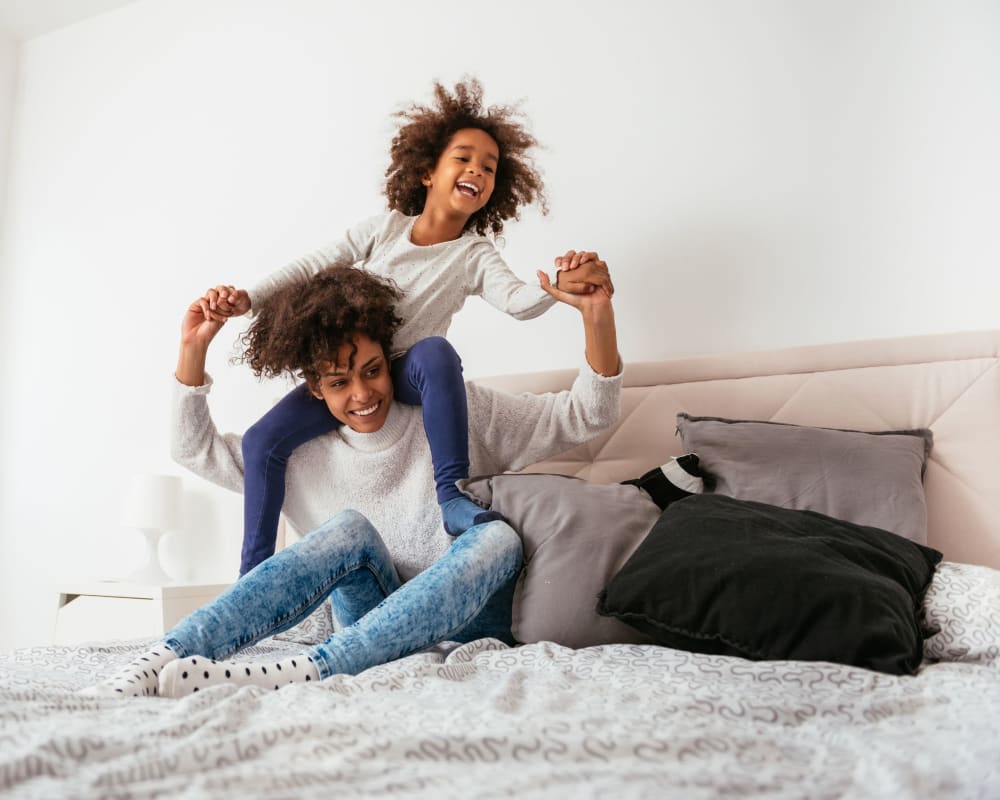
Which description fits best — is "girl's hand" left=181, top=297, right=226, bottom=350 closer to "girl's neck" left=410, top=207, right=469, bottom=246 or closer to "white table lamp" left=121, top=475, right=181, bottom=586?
"girl's neck" left=410, top=207, right=469, bottom=246

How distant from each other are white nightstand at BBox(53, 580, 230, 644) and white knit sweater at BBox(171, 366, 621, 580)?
54 cm

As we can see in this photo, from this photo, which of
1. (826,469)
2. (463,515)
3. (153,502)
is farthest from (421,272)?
(153,502)

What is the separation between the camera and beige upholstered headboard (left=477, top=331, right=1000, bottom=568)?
5.93ft

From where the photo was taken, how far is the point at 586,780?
709 mm

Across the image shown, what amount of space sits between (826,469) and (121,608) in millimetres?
1789

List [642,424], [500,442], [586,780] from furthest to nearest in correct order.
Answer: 1. [642,424]
2. [500,442]
3. [586,780]

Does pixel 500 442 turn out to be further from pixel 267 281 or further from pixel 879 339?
pixel 879 339

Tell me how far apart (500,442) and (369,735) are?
1.16 m

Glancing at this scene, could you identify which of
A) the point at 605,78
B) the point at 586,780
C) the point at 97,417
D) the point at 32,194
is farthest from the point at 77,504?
the point at 586,780

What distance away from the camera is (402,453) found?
6.12 ft

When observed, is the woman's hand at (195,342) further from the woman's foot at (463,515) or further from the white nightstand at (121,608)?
the white nightstand at (121,608)

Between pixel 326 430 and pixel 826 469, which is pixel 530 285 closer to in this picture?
pixel 326 430

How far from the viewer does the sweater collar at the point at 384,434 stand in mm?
1860

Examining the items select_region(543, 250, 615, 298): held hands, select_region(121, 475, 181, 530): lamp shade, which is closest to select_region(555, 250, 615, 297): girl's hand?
select_region(543, 250, 615, 298): held hands
